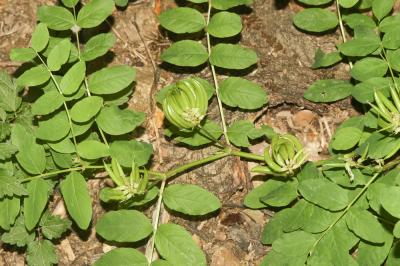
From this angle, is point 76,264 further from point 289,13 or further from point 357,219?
point 289,13

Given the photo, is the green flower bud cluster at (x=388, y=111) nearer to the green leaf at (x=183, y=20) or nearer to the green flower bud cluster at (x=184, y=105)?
the green flower bud cluster at (x=184, y=105)

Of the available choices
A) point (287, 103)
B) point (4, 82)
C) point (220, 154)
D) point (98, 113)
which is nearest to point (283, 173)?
point (220, 154)

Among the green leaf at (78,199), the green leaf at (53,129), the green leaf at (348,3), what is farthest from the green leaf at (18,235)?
the green leaf at (348,3)

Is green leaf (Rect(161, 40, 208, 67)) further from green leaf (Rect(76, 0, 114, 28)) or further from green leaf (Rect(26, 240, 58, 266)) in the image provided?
Answer: green leaf (Rect(26, 240, 58, 266))

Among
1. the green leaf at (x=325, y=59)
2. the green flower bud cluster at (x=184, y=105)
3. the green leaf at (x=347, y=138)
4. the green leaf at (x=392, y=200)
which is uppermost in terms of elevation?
the green flower bud cluster at (x=184, y=105)

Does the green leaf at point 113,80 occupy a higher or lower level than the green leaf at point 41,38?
lower

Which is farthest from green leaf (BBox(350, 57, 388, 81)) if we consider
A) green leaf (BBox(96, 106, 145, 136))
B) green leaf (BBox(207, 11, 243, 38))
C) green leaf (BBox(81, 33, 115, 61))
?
green leaf (BBox(81, 33, 115, 61))
